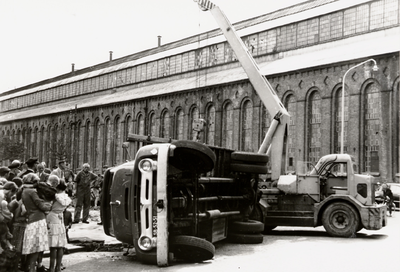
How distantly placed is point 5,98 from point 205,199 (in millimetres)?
83382

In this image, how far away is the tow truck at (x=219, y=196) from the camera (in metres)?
9.51

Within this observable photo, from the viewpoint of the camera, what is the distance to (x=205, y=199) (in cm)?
1059

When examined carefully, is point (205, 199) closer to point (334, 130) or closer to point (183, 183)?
point (183, 183)

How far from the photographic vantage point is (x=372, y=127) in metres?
31.4

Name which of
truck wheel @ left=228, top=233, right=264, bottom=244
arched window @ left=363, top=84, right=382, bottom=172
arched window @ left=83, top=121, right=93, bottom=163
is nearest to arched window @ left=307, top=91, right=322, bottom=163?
arched window @ left=363, top=84, right=382, bottom=172

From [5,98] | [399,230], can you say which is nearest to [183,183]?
[399,230]

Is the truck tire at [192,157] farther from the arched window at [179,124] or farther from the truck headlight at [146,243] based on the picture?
the arched window at [179,124]

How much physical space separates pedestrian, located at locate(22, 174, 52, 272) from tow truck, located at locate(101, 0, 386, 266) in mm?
1865

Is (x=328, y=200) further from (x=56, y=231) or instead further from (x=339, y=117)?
(x=339, y=117)

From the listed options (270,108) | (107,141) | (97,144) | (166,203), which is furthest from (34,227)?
(97,144)

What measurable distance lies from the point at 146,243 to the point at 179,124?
123 feet

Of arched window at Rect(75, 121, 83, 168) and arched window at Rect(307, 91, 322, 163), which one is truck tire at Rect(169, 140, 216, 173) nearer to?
arched window at Rect(307, 91, 322, 163)

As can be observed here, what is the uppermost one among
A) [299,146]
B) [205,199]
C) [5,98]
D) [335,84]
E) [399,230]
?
[5,98]

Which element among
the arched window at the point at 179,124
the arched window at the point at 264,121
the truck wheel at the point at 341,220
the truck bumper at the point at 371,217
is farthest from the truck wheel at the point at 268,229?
the arched window at the point at 179,124
